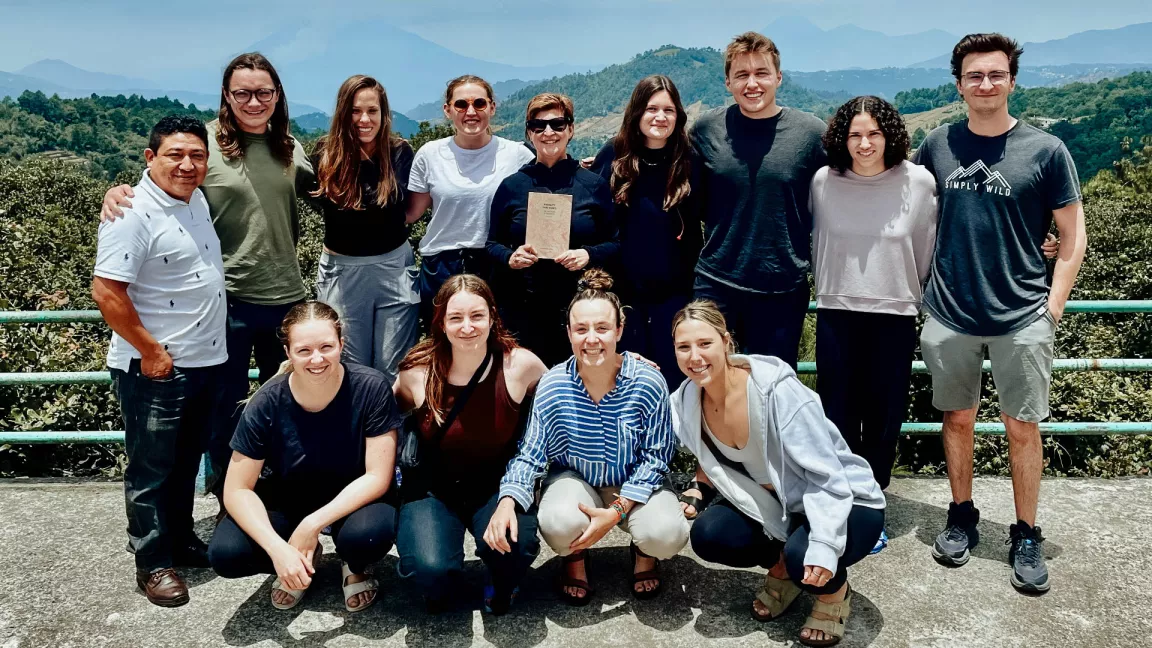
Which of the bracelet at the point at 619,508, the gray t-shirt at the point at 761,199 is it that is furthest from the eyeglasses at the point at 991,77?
the bracelet at the point at 619,508

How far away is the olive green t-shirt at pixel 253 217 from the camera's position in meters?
3.87

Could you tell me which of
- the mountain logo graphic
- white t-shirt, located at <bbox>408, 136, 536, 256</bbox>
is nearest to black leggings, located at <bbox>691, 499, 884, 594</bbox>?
the mountain logo graphic

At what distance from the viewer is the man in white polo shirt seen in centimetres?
333

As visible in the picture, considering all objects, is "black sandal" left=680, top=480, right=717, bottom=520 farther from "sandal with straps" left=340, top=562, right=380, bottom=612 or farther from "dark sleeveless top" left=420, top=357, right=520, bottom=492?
"sandal with straps" left=340, top=562, right=380, bottom=612

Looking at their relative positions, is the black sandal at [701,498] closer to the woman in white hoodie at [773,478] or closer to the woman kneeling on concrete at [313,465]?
the woman in white hoodie at [773,478]

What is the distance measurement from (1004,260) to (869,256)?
535 millimetres

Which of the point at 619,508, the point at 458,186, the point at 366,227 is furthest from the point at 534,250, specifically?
the point at 619,508

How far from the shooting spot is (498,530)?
3.24 metres

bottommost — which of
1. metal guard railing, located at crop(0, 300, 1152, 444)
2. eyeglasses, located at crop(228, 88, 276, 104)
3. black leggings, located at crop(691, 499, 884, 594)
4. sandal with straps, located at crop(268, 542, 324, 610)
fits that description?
sandal with straps, located at crop(268, 542, 324, 610)

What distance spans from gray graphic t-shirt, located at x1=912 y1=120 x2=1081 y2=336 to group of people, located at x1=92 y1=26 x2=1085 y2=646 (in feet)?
0.04

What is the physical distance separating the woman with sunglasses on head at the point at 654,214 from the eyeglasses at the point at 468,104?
2.11 ft

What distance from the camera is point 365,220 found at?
4.03 m

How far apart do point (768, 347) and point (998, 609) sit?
1413 mm

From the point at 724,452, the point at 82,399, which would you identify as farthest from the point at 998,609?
the point at 82,399
